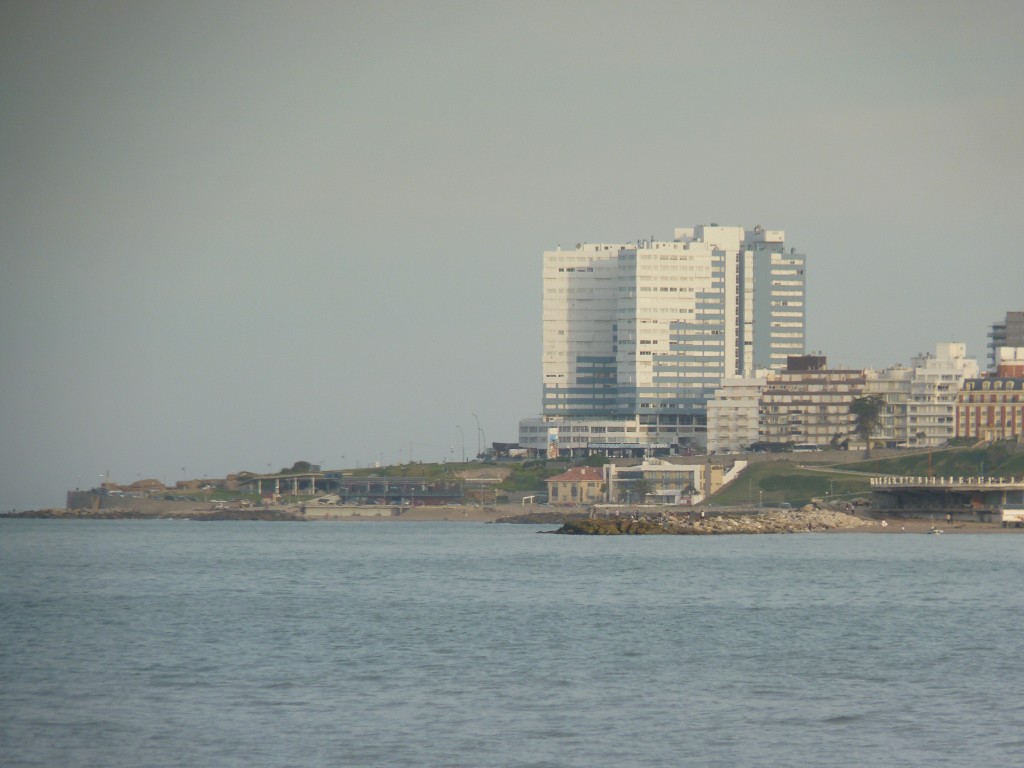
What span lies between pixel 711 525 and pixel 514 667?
379 feet

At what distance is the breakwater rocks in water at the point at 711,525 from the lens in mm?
158375

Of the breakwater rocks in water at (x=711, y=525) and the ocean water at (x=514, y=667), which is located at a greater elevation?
the breakwater rocks in water at (x=711, y=525)

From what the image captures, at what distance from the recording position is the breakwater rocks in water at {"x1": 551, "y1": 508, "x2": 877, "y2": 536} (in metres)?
158

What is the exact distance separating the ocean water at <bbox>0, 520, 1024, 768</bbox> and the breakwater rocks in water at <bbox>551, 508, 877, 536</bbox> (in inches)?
2354

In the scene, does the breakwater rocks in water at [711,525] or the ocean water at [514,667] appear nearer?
the ocean water at [514,667]

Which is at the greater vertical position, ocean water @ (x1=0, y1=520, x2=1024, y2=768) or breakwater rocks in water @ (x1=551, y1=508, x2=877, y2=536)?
breakwater rocks in water @ (x1=551, y1=508, x2=877, y2=536)

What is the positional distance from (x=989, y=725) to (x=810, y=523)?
129827mm

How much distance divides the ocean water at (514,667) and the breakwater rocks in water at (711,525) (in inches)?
2354

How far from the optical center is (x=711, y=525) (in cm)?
16262

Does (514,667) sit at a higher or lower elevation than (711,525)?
lower

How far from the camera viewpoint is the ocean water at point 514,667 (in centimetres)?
3594

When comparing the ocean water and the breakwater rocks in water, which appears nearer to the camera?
the ocean water

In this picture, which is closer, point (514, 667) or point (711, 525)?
point (514, 667)

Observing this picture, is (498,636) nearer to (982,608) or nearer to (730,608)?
(730,608)
